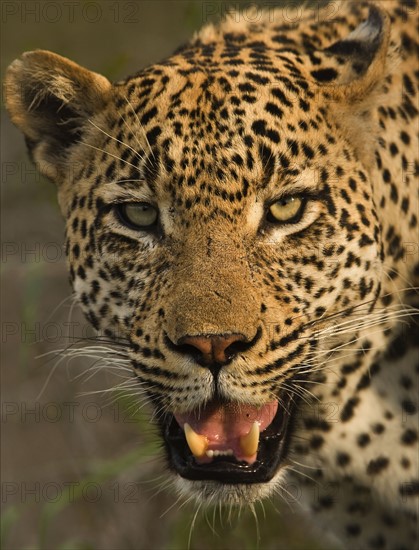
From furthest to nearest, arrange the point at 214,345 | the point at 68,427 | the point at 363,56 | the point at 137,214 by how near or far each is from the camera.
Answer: the point at 68,427 < the point at 363,56 < the point at 137,214 < the point at 214,345

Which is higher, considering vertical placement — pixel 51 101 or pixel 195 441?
pixel 51 101

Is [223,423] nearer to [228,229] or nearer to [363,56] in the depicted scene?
[228,229]

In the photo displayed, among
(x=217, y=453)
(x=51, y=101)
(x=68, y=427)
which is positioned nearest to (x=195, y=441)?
(x=217, y=453)

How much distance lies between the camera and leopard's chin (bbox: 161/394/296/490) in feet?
16.3

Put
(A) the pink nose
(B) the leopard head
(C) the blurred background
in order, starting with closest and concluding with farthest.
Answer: (A) the pink nose, (B) the leopard head, (C) the blurred background

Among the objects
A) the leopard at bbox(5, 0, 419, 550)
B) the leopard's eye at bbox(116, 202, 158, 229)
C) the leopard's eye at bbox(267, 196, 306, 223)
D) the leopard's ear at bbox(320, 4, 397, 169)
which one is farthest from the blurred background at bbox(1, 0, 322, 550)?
the leopard's ear at bbox(320, 4, 397, 169)

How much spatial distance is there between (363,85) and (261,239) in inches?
33.1

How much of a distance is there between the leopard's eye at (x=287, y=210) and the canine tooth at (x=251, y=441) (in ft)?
2.82

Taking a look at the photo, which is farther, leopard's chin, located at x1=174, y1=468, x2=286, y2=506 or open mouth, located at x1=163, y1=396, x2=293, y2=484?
leopard's chin, located at x1=174, y1=468, x2=286, y2=506

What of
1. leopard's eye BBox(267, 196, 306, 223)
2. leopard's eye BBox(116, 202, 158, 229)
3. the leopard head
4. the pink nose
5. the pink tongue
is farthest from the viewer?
leopard's eye BBox(116, 202, 158, 229)

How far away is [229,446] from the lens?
4996mm

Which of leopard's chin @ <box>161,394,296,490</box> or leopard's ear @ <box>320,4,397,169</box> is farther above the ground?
leopard's ear @ <box>320,4,397,169</box>

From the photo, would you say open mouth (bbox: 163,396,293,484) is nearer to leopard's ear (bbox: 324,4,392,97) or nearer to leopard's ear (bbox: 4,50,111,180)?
leopard's ear (bbox: 324,4,392,97)

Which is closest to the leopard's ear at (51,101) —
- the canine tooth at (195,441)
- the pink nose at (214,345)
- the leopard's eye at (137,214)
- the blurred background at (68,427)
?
the leopard's eye at (137,214)
